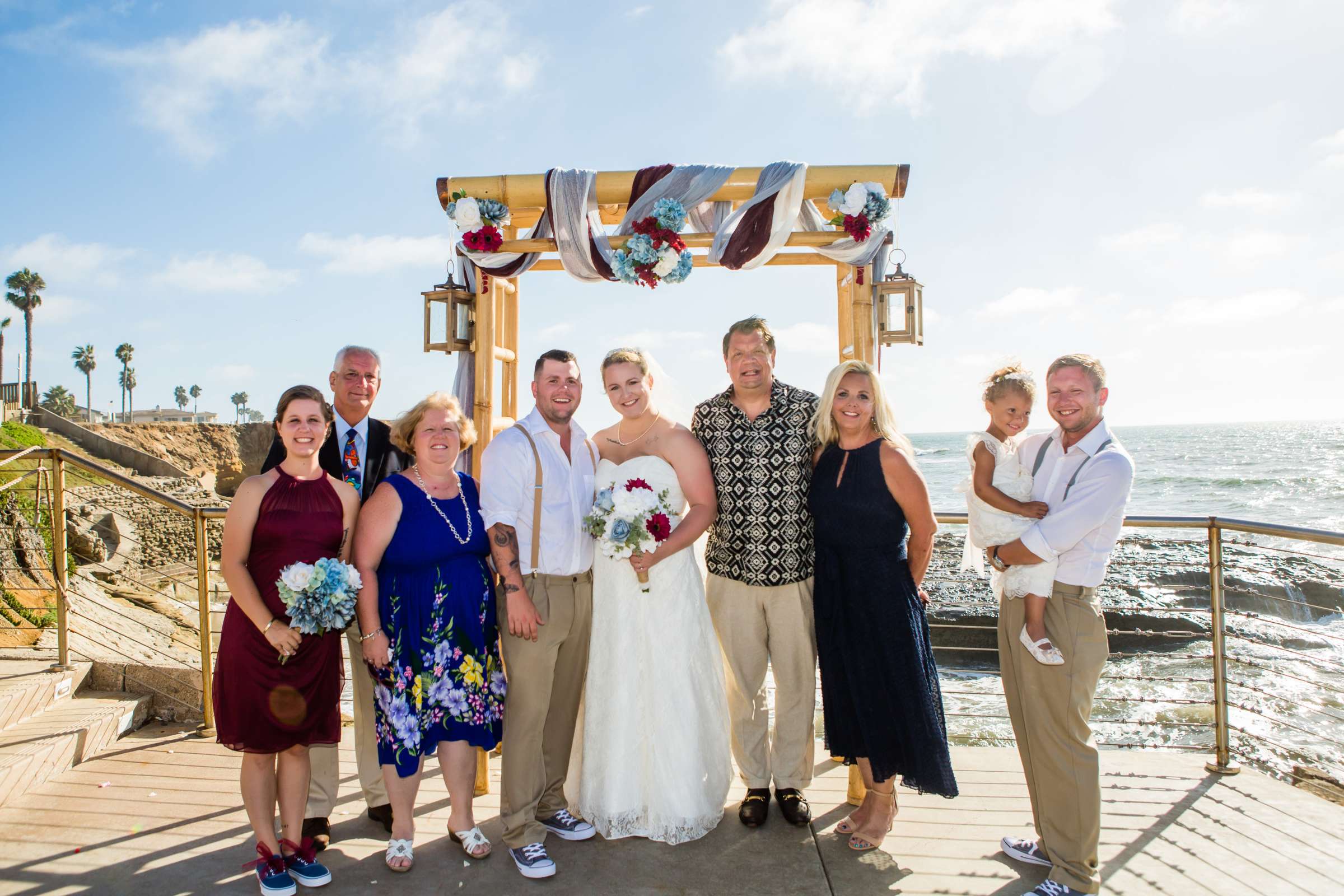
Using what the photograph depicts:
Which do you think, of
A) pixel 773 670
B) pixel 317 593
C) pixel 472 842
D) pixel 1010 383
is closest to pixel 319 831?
pixel 472 842

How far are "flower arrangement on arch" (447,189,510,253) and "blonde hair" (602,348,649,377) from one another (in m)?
1.34

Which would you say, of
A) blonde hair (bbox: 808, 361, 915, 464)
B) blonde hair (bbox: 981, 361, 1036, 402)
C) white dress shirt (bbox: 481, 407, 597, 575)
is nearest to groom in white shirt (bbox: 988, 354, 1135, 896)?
blonde hair (bbox: 981, 361, 1036, 402)

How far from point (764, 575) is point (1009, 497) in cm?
115

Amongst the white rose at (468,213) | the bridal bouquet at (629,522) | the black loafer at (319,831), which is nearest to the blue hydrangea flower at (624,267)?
the white rose at (468,213)

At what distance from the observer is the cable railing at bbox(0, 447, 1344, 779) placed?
4188 millimetres

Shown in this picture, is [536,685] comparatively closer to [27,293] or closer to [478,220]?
[478,220]

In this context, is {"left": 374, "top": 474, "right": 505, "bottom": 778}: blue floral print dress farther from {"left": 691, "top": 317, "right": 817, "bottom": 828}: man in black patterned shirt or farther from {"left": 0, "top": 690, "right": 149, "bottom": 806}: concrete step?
{"left": 0, "top": 690, "right": 149, "bottom": 806}: concrete step

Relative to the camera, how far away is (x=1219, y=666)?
167 inches

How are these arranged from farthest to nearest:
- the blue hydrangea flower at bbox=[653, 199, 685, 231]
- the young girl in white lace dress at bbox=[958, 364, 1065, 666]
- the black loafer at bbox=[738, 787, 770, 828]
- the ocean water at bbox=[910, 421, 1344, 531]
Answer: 1. the ocean water at bbox=[910, 421, 1344, 531]
2. the blue hydrangea flower at bbox=[653, 199, 685, 231]
3. the black loafer at bbox=[738, 787, 770, 828]
4. the young girl in white lace dress at bbox=[958, 364, 1065, 666]

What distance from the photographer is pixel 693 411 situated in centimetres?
412

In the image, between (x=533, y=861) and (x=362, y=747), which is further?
(x=362, y=747)

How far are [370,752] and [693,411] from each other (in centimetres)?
235

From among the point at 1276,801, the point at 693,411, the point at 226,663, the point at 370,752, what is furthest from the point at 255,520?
the point at 1276,801

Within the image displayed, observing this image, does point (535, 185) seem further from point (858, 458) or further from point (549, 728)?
point (549, 728)
